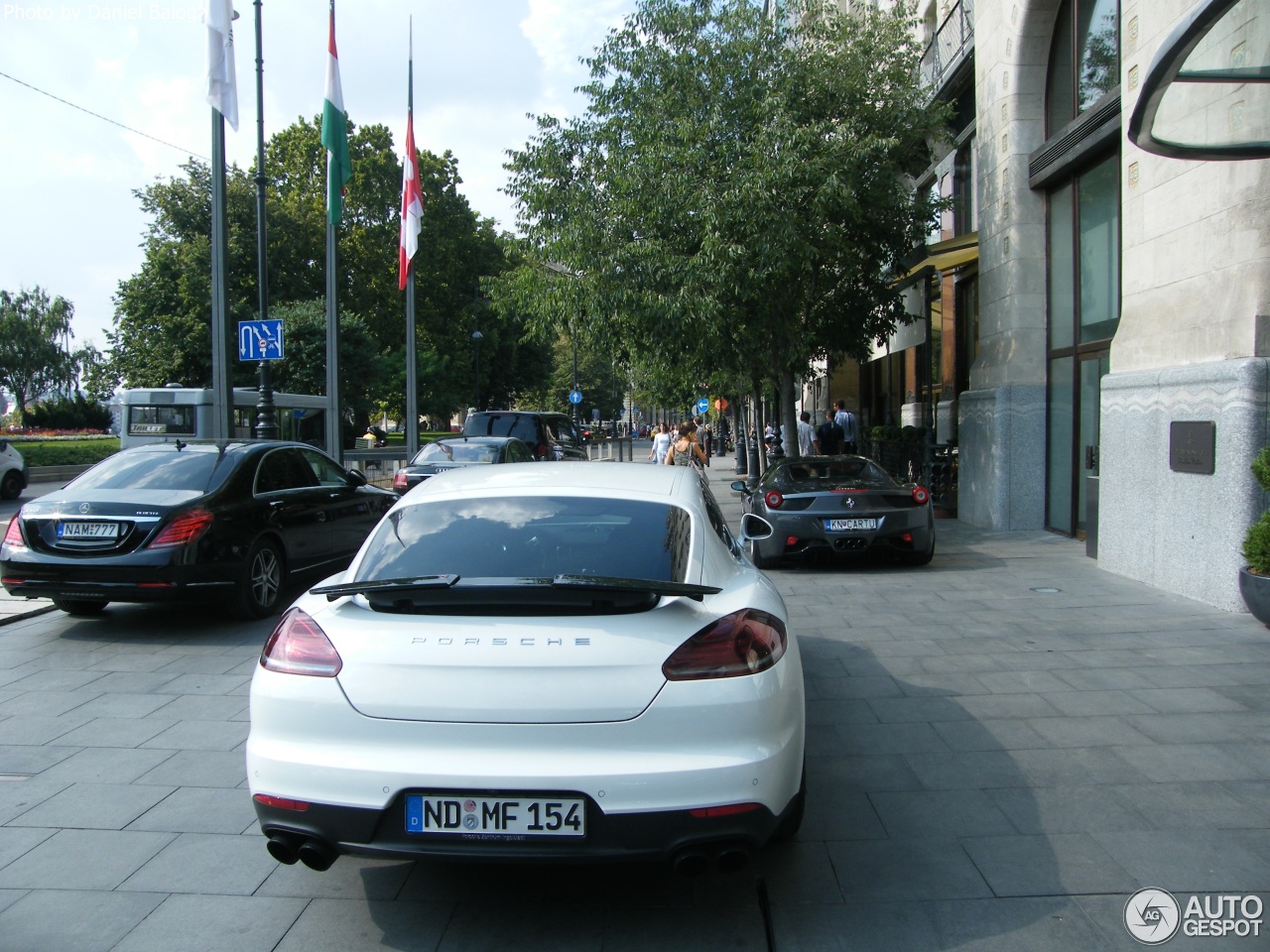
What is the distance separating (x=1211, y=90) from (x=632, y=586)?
7.87 metres

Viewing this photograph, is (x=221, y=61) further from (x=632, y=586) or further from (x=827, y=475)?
(x=632, y=586)

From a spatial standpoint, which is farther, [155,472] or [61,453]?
[61,453]

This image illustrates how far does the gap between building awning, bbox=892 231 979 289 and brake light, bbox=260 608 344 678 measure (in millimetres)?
14136

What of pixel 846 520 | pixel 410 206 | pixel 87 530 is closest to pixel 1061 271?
pixel 846 520

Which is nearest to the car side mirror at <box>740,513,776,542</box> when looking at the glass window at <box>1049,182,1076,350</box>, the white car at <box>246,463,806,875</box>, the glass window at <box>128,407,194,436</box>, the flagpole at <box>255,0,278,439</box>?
the white car at <box>246,463,806,875</box>

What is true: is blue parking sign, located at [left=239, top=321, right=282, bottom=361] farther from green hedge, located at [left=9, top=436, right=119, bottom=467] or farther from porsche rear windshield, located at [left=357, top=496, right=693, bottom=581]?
green hedge, located at [left=9, top=436, right=119, bottom=467]

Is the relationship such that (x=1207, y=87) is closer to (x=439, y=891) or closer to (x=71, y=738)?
(x=439, y=891)

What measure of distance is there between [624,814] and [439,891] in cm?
98

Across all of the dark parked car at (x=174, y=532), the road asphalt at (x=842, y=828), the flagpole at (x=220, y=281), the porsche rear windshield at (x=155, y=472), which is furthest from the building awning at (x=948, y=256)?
the porsche rear windshield at (x=155, y=472)

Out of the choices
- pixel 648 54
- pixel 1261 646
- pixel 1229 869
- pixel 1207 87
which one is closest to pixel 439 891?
pixel 1229 869

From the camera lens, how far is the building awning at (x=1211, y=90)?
6.20 meters

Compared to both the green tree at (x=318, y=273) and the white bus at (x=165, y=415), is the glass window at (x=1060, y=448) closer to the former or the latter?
the white bus at (x=165, y=415)

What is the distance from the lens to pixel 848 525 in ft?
33.9

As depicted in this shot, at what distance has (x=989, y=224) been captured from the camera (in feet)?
47.0
